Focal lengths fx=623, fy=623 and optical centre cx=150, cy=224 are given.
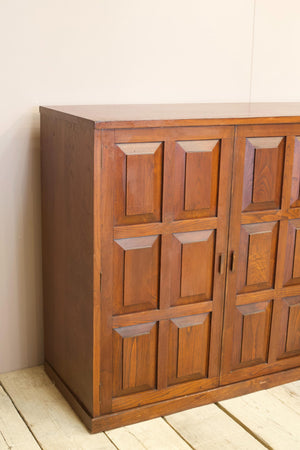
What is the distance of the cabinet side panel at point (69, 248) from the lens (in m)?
2.15

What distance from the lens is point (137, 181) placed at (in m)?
2.13

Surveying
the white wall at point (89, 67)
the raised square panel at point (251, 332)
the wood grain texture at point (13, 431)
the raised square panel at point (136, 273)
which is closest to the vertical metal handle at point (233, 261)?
the raised square panel at point (251, 332)

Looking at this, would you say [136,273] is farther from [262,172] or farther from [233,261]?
[262,172]

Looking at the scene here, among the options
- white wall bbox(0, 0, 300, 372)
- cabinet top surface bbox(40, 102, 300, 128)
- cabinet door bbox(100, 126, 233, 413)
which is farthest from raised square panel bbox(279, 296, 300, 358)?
white wall bbox(0, 0, 300, 372)

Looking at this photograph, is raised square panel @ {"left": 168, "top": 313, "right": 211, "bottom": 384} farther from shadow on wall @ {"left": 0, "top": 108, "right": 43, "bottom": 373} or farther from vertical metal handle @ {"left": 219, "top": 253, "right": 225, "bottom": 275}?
shadow on wall @ {"left": 0, "top": 108, "right": 43, "bottom": 373}

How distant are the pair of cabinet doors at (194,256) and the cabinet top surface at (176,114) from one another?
0.03 meters

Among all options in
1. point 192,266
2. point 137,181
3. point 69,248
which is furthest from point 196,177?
point 69,248

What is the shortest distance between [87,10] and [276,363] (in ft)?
Answer: 5.40

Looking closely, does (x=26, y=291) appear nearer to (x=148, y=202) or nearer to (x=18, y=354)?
(x=18, y=354)

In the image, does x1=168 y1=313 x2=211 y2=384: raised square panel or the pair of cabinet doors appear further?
x1=168 y1=313 x2=211 y2=384: raised square panel

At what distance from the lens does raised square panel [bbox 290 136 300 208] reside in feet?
7.82

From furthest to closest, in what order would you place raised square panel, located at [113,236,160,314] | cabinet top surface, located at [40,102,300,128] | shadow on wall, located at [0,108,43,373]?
1. shadow on wall, located at [0,108,43,373]
2. raised square panel, located at [113,236,160,314]
3. cabinet top surface, located at [40,102,300,128]

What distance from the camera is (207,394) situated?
2.48 m

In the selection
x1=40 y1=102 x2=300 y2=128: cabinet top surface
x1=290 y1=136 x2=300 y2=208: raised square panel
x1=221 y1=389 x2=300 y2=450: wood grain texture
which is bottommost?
x1=221 y1=389 x2=300 y2=450: wood grain texture
